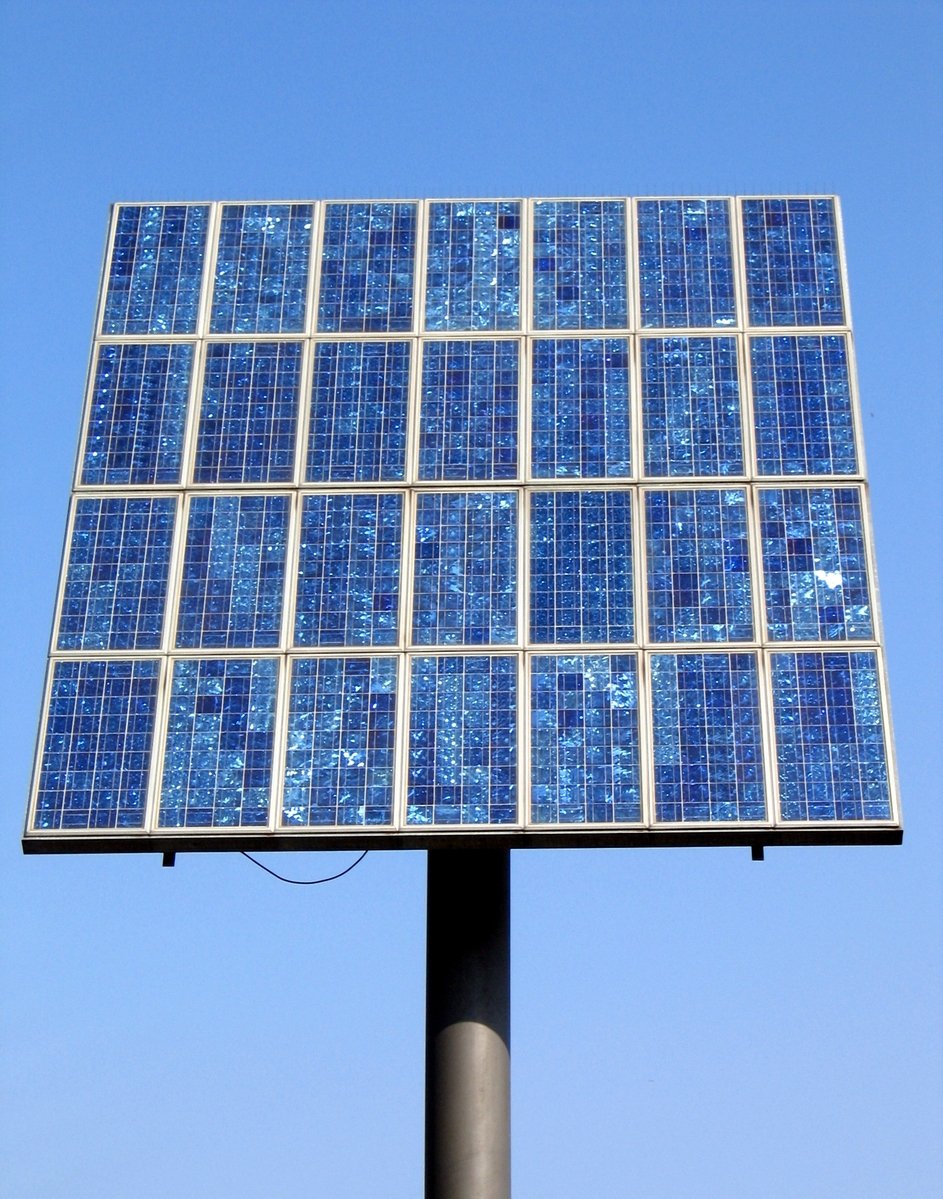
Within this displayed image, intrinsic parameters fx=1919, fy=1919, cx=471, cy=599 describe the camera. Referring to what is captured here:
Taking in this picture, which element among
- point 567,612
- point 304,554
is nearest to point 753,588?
point 567,612

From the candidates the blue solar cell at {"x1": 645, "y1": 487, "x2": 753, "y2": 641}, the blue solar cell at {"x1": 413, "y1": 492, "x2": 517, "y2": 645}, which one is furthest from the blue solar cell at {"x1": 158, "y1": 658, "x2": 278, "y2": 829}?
the blue solar cell at {"x1": 645, "y1": 487, "x2": 753, "y2": 641}

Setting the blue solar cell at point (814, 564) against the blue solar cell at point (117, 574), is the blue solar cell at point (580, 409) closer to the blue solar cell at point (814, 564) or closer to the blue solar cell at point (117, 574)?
the blue solar cell at point (814, 564)

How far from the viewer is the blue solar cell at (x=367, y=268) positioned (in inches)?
1053

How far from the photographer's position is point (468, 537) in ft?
81.3

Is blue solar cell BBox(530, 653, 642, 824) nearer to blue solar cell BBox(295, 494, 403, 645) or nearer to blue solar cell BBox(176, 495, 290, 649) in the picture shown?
blue solar cell BBox(295, 494, 403, 645)

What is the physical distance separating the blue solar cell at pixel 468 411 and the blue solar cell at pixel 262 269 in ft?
7.11

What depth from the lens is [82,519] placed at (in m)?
25.2

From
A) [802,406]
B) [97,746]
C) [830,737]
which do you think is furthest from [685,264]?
[97,746]

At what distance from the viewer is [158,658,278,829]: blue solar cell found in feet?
75.8

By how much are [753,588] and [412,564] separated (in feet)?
14.2

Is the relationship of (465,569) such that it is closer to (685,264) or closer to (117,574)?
(117,574)

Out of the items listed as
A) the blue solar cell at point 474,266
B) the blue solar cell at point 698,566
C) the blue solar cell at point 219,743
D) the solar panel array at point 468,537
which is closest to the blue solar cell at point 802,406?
the solar panel array at point 468,537

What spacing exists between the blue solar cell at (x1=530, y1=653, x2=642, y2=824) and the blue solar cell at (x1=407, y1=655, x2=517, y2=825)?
0.32m

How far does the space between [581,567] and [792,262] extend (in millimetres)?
5820
